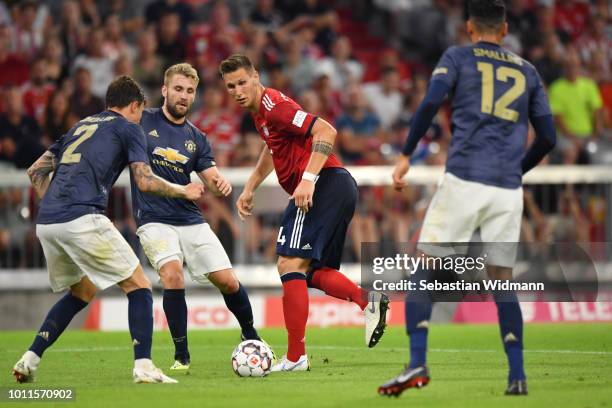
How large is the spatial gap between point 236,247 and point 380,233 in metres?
1.93

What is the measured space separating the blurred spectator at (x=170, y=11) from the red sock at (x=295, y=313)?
9.85 metres

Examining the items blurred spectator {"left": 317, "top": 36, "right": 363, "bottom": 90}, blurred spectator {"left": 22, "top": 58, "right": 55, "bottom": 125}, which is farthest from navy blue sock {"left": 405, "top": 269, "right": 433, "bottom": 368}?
blurred spectator {"left": 317, "top": 36, "right": 363, "bottom": 90}

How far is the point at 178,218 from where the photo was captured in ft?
32.6

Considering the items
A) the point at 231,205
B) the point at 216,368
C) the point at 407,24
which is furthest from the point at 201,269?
the point at 407,24

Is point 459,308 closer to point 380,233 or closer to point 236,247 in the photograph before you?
point 380,233

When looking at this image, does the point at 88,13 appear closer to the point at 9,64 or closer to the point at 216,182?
the point at 9,64

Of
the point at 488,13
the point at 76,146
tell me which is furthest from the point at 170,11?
the point at 488,13

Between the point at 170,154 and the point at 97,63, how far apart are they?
8.09m

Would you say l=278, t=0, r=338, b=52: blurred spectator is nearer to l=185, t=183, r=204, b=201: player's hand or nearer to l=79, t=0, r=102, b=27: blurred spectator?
l=79, t=0, r=102, b=27: blurred spectator

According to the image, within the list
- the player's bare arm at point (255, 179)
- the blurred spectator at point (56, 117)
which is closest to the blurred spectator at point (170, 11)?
the blurred spectator at point (56, 117)

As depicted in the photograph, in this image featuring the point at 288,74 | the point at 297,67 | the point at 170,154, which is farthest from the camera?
the point at 297,67

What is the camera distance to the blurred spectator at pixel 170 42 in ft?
58.4

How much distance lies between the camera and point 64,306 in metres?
9.04

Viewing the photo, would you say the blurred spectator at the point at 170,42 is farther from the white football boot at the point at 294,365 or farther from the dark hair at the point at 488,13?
the dark hair at the point at 488,13
